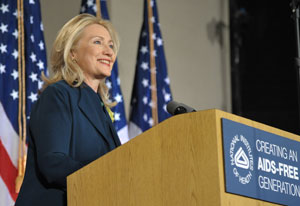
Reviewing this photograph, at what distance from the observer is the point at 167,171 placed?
78.8 inches

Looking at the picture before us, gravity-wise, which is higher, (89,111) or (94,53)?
(94,53)

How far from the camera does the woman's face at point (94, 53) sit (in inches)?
118

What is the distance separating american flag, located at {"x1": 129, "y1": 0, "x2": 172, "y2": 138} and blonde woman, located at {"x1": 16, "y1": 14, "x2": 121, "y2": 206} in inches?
93.6

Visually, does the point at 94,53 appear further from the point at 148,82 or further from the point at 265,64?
the point at 265,64

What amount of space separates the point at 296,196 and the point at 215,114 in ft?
A: 1.70

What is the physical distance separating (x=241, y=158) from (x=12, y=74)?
3.13 metres

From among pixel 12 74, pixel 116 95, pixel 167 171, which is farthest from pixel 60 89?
pixel 116 95

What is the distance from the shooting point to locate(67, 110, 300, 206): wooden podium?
1.90 metres

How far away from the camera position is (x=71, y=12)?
18.1 ft

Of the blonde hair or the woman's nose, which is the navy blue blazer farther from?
the woman's nose

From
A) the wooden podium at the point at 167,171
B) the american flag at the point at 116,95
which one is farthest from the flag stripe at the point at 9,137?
the wooden podium at the point at 167,171

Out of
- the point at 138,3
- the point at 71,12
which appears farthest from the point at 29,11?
the point at 138,3

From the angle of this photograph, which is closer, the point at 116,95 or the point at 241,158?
the point at 241,158

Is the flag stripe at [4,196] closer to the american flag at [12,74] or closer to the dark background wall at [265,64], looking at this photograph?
the american flag at [12,74]
